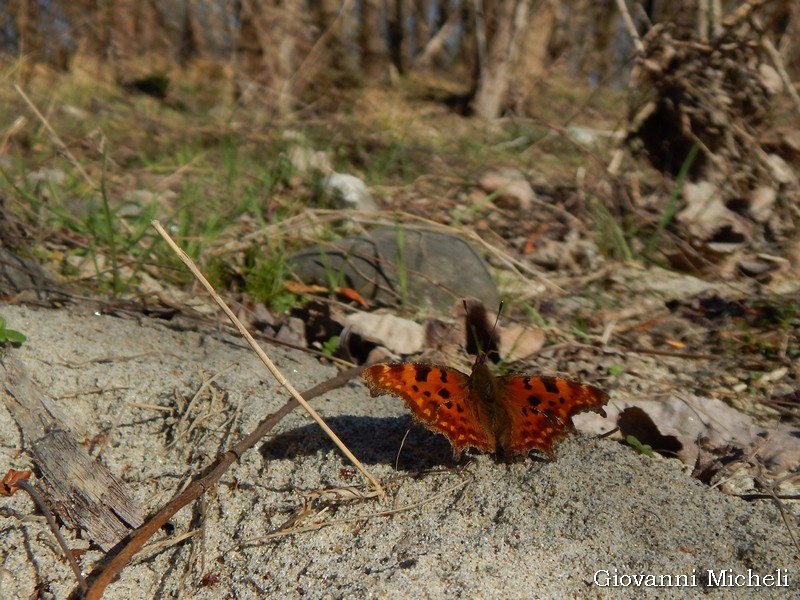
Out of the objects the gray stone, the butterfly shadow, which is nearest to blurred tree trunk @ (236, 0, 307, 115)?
the gray stone

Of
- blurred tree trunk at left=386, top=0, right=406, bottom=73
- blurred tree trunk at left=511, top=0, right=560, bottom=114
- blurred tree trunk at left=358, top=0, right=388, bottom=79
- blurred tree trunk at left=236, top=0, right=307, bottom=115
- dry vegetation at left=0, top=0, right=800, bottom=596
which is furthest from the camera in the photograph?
blurred tree trunk at left=386, top=0, right=406, bottom=73

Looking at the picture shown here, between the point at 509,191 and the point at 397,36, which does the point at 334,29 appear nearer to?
the point at 397,36

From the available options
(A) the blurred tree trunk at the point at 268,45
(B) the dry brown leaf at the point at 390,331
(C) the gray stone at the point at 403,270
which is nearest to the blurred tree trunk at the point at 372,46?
(A) the blurred tree trunk at the point at 268,45

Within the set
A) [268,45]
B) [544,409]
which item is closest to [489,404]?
[544,409]

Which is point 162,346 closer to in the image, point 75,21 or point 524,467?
point 524,467

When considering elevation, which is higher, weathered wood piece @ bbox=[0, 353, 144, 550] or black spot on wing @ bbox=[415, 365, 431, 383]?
black spot on wing @ bbox=[415, 365, 431, 383]

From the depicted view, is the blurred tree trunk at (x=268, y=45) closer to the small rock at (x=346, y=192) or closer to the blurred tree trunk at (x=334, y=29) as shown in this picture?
the blurred tree trunk at (x=334, y=29)

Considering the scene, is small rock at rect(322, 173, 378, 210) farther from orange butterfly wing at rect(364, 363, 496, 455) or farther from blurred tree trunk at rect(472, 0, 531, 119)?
blurred tree trunk at rect(472, 0, 531, 119)
